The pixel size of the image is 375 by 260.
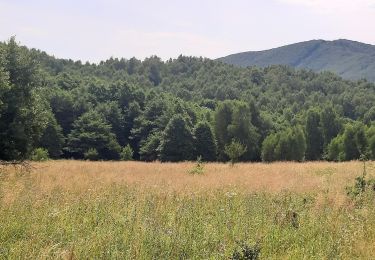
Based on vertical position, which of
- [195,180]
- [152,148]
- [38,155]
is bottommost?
[152,148]

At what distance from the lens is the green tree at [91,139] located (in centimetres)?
6569

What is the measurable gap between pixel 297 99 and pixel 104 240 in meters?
132

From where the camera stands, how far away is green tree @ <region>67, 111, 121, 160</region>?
6569 centimetres

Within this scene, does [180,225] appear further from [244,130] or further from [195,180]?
[244,130]

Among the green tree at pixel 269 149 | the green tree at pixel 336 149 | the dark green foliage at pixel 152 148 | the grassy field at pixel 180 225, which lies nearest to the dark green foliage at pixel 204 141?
the dark green foliage at pixel 152 148

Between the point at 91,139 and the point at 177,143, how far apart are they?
591 inches

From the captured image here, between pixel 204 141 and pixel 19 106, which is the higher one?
pixel 19 106

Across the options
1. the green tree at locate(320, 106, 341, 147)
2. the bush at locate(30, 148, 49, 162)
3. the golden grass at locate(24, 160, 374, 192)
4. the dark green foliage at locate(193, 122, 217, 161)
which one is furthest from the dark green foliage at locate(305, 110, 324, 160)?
the golden grass at locate(24, 160, 374, 192)

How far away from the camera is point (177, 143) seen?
62.2 metres

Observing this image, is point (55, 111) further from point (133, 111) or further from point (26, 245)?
point (26, 245)

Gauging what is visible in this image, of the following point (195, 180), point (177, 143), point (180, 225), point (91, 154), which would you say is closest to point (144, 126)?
point (177, 143)

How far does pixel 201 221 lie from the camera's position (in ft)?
24.2

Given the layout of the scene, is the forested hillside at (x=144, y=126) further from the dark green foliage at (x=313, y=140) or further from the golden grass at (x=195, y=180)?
the golden grass at (x=195, y=180)

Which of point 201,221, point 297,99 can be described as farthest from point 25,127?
point 297,99
